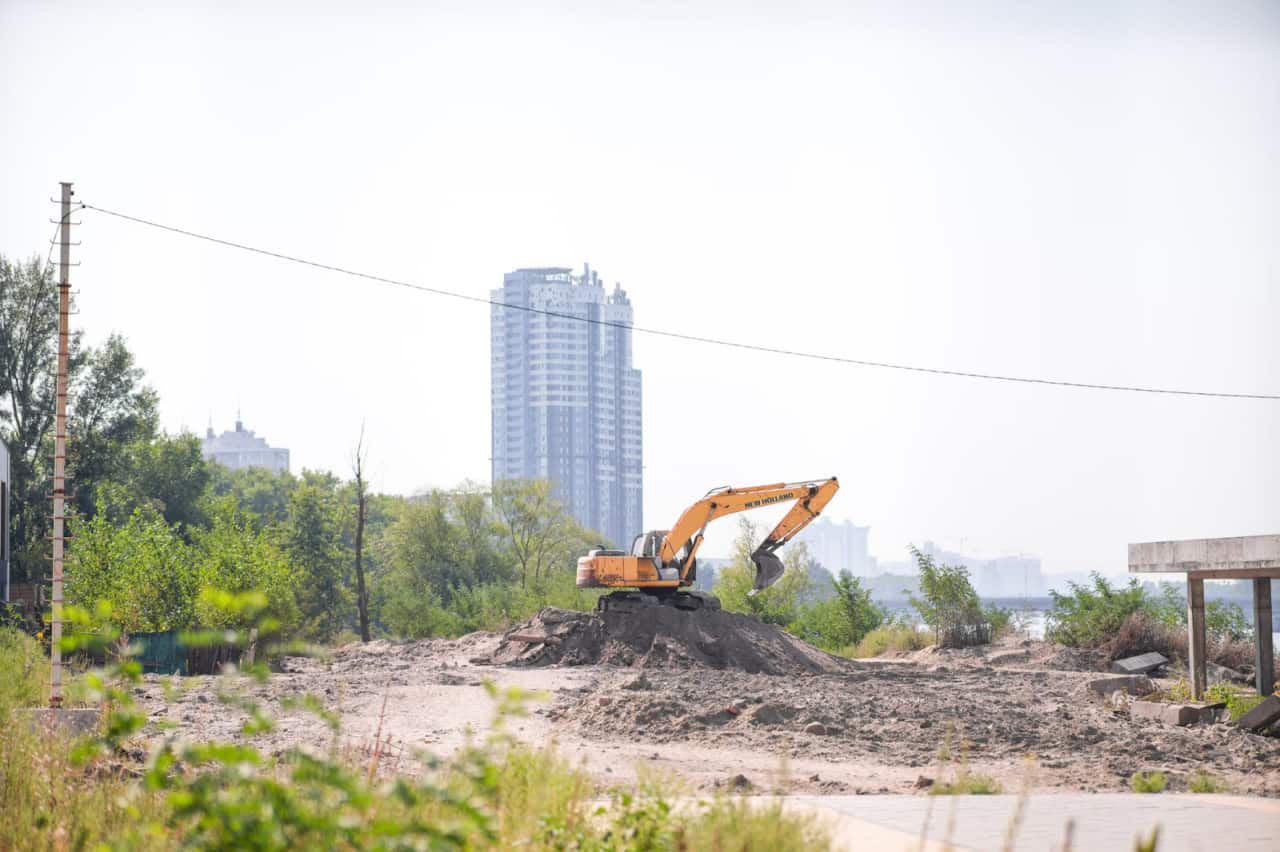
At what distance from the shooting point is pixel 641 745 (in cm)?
1491

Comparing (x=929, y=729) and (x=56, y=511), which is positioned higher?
(x=56, y=511)

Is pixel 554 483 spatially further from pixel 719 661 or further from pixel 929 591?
pixel 719 661

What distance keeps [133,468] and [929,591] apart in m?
32.3

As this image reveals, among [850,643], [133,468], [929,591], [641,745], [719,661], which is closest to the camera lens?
[641,745]

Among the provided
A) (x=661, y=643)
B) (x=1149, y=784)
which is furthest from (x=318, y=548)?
(x=1149, y=784)

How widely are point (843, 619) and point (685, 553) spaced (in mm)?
8785

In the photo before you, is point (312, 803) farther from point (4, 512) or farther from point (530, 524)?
point (530, 524)

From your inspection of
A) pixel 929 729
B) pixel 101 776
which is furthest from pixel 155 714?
pixel 929 729

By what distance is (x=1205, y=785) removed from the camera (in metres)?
11.0

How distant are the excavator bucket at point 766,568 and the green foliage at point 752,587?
15.1 feet

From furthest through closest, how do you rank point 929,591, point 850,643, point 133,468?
point 133,468 → point 850,643 → point 929,591

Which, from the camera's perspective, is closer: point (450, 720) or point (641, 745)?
point (641, 745)

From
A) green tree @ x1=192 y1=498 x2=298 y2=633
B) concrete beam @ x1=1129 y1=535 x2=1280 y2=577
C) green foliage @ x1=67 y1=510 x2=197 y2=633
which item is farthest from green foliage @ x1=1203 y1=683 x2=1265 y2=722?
green foliage @ x1=67 y1=510 x2=197 y2=633

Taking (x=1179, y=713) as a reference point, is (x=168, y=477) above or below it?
above
